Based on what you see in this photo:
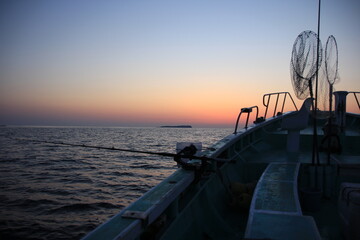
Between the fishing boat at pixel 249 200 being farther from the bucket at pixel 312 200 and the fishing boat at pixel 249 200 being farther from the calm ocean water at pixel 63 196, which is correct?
the calm ocean water at pixel 63 196

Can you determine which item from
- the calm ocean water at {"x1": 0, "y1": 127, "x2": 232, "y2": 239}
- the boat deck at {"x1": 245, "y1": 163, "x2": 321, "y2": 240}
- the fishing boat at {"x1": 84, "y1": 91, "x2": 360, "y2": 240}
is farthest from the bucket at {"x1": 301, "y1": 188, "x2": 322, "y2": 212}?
the calm ocean water at {"x1": 0, "y1": 127, "x2": 232, "y2": 239}

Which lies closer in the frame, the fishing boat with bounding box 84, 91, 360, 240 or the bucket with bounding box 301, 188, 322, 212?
the fishing boat with bounding box 84, 91, 360, 240

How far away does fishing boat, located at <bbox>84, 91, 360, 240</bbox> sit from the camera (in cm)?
221

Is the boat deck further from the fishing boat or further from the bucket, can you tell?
the bucket

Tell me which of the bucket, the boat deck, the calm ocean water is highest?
the boat deck

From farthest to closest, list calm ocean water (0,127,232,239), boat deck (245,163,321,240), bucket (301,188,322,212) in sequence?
calm ocean water (0,127,232,239), bucket (301,188,322,212), boat deck (245,163,321,240)

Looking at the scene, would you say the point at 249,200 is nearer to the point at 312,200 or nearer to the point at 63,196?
the point at 312,200

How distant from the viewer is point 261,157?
21.1 ft

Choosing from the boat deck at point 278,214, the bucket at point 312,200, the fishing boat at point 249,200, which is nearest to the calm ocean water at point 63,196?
the fishing boat at point 249,200

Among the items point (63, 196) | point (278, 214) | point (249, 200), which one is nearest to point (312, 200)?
point (249, 200)

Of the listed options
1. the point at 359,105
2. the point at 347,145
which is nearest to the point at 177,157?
the point at 347,145

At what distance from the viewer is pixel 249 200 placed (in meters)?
4.34

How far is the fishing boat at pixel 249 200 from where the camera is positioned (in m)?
2.21

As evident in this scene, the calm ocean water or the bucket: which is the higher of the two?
the bucket
